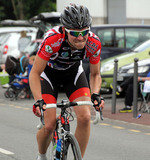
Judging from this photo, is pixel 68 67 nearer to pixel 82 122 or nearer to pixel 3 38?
pixel 82 122

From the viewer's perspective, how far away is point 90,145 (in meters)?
9.70

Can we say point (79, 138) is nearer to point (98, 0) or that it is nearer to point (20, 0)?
point (98, 0)

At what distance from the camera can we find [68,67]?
6.65 metres

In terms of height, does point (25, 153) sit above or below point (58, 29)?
below

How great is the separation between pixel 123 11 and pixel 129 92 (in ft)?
38.4

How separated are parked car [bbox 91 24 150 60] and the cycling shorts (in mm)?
11613

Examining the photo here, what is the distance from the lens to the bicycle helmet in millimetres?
6023

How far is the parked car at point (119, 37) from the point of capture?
18.4m

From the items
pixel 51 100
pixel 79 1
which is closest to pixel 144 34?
pixel 79 1

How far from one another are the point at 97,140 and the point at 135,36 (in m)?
9.29

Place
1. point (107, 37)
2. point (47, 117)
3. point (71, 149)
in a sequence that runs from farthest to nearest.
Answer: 1. point (107, 37)
2. point (47, 117)
3. point (71, 149)

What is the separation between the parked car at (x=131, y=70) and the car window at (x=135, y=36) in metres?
2.49

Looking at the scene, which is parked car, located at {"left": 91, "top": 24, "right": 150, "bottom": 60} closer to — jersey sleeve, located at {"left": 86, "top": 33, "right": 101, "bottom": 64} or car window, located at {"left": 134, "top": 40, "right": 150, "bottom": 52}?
car window, located at {"left": 134, "top": 40, "right": 150, "bottom": 52}

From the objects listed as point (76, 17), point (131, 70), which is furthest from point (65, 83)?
point (131, 70)
